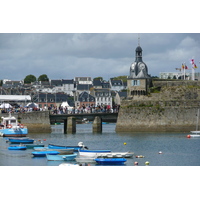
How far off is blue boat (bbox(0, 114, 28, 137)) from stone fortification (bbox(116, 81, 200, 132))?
11.8m

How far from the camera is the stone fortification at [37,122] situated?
7931 centimetres

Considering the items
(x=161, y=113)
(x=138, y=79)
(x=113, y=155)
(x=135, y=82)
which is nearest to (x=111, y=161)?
(x=113, y=155)

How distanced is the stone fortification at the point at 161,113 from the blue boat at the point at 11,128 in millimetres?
11818

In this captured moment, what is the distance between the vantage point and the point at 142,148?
184 feet

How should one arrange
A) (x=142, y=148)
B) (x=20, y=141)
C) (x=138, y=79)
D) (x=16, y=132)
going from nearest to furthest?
Answer: (x=142, y=148) → (x=20, y=141) → (x=16, y=132) → (x=138, y=79)

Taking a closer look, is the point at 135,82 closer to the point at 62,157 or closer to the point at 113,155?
the point at 62,157

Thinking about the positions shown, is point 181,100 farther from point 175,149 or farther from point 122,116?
point 175,149

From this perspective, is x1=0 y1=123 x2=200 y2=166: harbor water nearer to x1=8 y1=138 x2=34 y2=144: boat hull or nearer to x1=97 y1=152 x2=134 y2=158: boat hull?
x1=97 y1=152 x2=134 y2=158: boat hull

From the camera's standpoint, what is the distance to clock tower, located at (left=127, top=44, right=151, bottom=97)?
82.1m

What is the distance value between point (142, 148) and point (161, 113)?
2006 cm

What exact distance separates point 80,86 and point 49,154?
127m

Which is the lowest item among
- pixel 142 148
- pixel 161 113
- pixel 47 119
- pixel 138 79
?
pixel 142 148

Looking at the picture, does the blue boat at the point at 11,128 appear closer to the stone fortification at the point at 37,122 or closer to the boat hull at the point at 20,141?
the stone fortification at the point at 37,122

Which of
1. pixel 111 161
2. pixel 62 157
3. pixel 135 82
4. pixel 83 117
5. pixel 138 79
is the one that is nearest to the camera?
pixel 111 161
